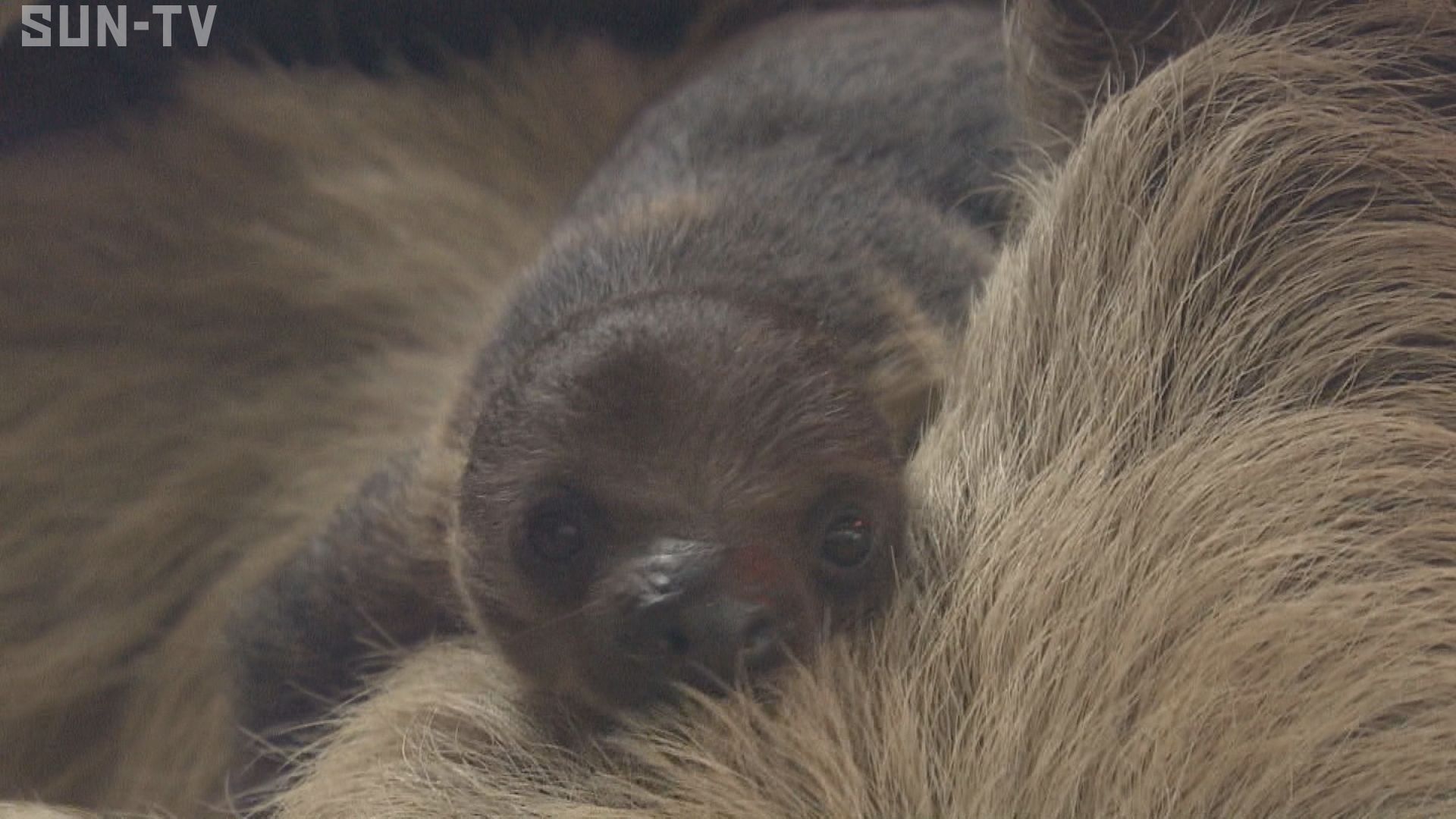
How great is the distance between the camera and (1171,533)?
110 centimetres

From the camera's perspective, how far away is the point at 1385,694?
40.4 inches

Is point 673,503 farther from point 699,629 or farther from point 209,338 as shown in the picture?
point 209,338

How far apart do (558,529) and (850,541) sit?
19 centimetres

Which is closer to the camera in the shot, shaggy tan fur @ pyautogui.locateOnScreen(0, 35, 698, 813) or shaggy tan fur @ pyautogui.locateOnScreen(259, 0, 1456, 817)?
shaggy tan fur @ pyautogui.locateOnScreen(259, 0, 1456, 817)

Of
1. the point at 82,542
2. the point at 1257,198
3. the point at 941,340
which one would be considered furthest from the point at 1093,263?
the point at 82,542

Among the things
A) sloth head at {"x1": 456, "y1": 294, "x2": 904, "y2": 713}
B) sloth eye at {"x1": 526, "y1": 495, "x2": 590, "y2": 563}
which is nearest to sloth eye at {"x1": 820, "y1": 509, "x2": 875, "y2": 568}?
sloth head at {"x1": 456, "y1": 294, "x2": 904, "y2": 713}

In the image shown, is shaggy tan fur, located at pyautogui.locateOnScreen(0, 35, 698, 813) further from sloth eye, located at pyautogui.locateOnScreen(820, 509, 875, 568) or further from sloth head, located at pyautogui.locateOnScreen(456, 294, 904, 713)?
sloth eye, located at pyautogui.locateOnScreen(820, 509, 875, 568)

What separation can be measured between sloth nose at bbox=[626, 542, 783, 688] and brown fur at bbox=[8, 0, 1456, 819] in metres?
0.02

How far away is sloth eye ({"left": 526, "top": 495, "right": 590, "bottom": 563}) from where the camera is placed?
3.87 feet

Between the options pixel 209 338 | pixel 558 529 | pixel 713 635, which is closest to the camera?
pixel 713 635

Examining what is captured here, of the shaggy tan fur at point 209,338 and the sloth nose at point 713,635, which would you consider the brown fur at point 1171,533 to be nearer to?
the sloth nose at point 713,635

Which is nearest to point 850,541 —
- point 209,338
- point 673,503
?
point 673,503

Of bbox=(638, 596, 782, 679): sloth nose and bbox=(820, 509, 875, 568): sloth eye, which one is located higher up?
bbox=(820, 509, 875, 568): sloth eye

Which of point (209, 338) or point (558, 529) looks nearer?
point (558, 529)
